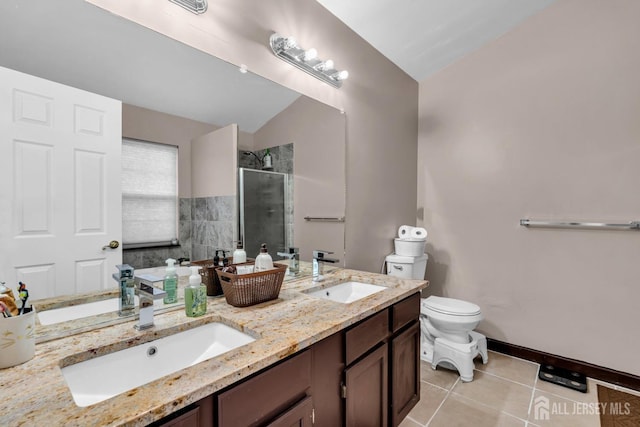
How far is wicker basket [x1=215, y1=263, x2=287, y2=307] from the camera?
1.17 metres

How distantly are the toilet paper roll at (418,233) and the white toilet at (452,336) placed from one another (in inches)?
20.2

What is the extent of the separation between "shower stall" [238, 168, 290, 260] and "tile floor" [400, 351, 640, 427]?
4.37ft

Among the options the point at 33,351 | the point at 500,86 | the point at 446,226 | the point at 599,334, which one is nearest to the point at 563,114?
the point at 500,86

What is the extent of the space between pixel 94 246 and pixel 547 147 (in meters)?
2.91

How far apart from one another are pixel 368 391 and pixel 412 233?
151 centimetres

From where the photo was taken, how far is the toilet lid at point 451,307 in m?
2.14

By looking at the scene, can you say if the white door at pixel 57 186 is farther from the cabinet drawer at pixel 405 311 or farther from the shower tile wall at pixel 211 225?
the cabinet drawer at pixel 405 311

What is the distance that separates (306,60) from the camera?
1.82 meters

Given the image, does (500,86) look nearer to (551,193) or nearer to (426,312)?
(551,193)

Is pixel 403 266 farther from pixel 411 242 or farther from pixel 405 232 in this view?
pixel 405 232

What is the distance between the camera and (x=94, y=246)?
3.40ft

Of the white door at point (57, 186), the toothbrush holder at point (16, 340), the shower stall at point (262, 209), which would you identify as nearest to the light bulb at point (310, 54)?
the shower stall at point (262, 209)

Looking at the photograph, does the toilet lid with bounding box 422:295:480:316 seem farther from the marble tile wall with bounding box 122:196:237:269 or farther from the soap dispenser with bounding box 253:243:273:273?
the marble tile wall with bounding box 122:196:237:269

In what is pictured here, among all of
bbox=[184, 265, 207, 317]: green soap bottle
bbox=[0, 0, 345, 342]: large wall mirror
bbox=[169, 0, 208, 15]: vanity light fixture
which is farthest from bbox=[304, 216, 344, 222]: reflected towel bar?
bbox=[169, 0, 208, 15]: vanity light fixture
